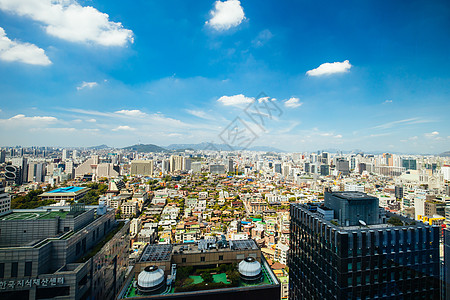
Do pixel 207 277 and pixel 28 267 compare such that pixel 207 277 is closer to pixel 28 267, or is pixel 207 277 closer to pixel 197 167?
pixel 28 267

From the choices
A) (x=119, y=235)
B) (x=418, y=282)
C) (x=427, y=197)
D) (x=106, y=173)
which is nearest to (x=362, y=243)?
(x=418, y=282)

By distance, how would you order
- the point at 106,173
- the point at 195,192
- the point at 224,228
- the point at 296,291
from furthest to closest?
1. the point at 106,173
2. the point at 195,192
3. the point at 224,228
4. the point at 296,291

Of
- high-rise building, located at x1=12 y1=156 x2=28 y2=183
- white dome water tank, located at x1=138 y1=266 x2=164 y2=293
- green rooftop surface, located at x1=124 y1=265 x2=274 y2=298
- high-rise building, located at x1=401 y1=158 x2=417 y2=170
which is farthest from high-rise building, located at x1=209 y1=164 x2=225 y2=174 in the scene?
white dome water tank, located at x1=138 y1=266 x2=164 y2=293

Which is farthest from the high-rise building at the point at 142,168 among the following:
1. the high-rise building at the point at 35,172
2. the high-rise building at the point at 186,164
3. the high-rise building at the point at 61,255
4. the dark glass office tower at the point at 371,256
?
the dark glass office tower at the point at 371,256

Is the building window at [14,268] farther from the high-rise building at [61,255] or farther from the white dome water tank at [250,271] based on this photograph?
the white dome water tank at [250,271]

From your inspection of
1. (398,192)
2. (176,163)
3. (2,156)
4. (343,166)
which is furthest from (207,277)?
(343,166)

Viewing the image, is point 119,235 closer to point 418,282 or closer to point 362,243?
point 362,243
